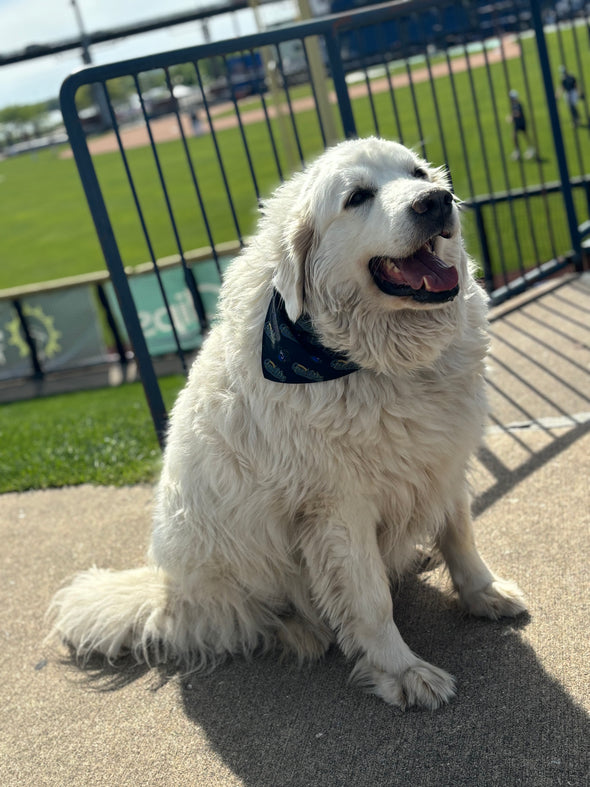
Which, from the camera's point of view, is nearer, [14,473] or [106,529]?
[106,529]

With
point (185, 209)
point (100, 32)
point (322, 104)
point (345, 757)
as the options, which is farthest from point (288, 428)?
point (185, 209)

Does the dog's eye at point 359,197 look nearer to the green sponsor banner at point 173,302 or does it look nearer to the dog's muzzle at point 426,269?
the dog's muzzle at point 426,269

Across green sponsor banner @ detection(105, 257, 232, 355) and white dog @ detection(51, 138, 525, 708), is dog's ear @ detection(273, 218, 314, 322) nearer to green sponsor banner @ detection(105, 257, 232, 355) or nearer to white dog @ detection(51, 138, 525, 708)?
white dog @ detection(51, 138, 525, 708)

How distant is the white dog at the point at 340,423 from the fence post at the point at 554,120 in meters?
A: 3.43

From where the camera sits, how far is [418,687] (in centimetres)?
266

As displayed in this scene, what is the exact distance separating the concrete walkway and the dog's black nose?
154cm

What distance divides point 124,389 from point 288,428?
20.4 feet

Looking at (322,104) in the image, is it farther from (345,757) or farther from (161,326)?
(345,757)

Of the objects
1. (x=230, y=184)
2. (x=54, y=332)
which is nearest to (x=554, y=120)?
(x=54, y=332)

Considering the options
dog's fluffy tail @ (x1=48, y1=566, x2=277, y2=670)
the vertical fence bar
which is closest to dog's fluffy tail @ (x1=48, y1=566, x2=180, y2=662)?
dog's fluffy tail @ (x1=48, y1=566, x2=277, y2=670)

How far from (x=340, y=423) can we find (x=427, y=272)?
→ 59 cm

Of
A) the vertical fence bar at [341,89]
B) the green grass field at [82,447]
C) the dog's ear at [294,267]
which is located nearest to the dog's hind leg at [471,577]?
the dog's ear at [294,267]

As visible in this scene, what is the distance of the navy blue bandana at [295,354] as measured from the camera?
271cm

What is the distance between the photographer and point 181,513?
10.1 ft
